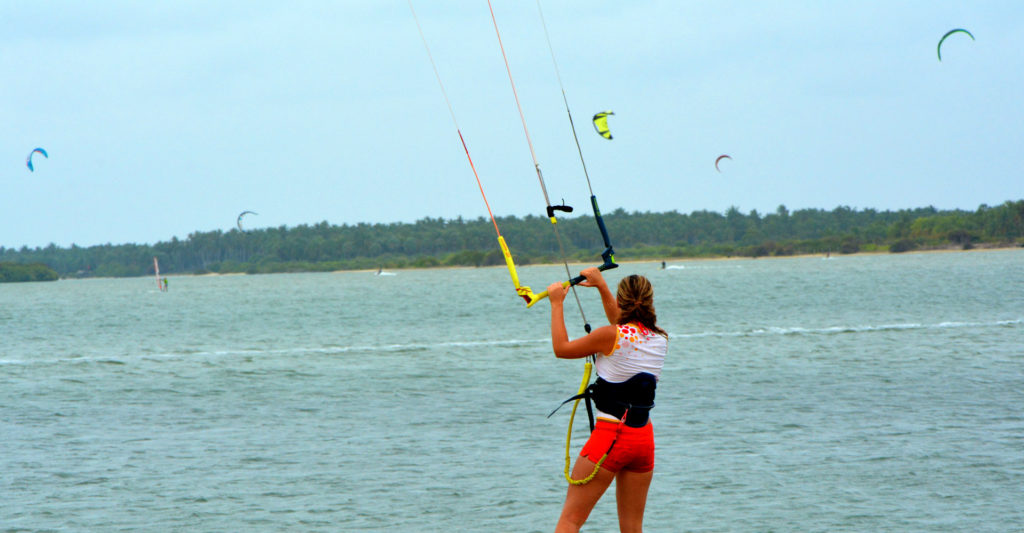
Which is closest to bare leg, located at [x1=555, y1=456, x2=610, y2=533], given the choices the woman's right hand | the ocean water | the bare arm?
the bare arm

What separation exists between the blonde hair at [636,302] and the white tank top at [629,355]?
0.11 feet

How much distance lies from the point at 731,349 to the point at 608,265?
68.1 ft

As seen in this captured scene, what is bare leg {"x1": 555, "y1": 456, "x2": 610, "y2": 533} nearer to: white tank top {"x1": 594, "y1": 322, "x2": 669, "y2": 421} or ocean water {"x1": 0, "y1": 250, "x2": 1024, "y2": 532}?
white tank top {"x1": 594, "y1": 322, "x2": 669, "y2": 421}

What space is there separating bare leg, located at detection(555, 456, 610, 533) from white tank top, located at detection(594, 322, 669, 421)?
1.00 feet

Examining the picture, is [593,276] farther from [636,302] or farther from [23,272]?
[23,272]

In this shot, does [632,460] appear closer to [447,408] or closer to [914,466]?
[914,466]

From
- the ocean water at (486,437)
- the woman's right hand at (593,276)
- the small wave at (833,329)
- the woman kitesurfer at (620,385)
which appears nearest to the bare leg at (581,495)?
the woman kitesurfer at (620,385)

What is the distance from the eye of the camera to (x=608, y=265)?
19.0ft

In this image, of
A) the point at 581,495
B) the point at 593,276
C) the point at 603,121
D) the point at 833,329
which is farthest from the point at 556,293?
the point at 833,329

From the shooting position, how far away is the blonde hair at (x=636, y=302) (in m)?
5.08

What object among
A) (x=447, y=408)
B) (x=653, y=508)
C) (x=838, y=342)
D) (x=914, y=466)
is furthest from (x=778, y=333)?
(x=653, y=508)

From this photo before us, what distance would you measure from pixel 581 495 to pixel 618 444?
372 millimetres

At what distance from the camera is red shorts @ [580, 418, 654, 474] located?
5086 millimetres

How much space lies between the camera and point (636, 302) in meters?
5.08
